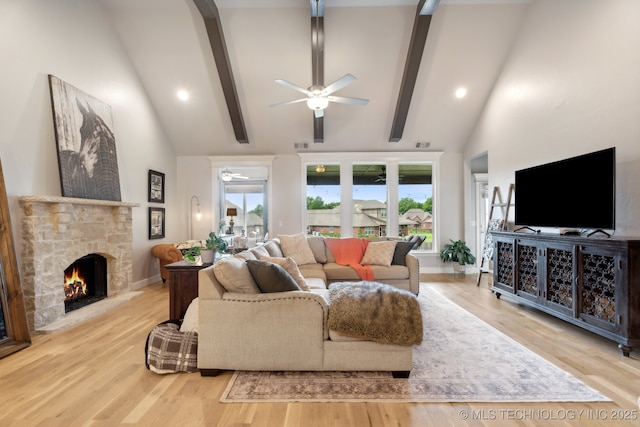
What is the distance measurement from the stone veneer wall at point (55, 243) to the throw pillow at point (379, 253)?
3.71 meters

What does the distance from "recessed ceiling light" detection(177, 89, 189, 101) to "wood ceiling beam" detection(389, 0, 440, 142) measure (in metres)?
3.80

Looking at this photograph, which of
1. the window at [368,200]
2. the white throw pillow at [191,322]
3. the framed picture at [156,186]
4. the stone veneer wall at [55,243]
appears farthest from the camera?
the window at [368,200]

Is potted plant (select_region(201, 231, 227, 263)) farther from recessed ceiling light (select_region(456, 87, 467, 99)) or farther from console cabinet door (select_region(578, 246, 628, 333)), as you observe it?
recessed ceiling light (select_region(456, 87, 467, 99))

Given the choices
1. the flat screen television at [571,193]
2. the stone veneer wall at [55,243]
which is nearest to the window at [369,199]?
the flat screen television at [571,193]

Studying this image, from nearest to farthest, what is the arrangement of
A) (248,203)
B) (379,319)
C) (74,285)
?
(379,319)
(74,285)
(248,203)

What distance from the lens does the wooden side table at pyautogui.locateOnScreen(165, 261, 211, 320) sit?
320 cm

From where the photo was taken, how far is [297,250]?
467cm

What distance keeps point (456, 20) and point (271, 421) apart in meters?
5.52

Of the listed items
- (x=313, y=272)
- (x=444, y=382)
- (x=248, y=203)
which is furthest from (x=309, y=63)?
(x=248, y=203)

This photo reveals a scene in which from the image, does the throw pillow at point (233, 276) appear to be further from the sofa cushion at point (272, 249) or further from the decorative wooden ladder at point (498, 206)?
the decorative wooden ladder at point (498, 206)

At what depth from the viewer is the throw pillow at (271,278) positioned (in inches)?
93.3

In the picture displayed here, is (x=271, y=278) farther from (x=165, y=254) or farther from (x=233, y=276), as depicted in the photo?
(x=165, y=254)

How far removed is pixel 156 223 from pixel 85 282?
169 cm

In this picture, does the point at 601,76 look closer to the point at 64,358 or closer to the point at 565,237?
the point at 565,237
